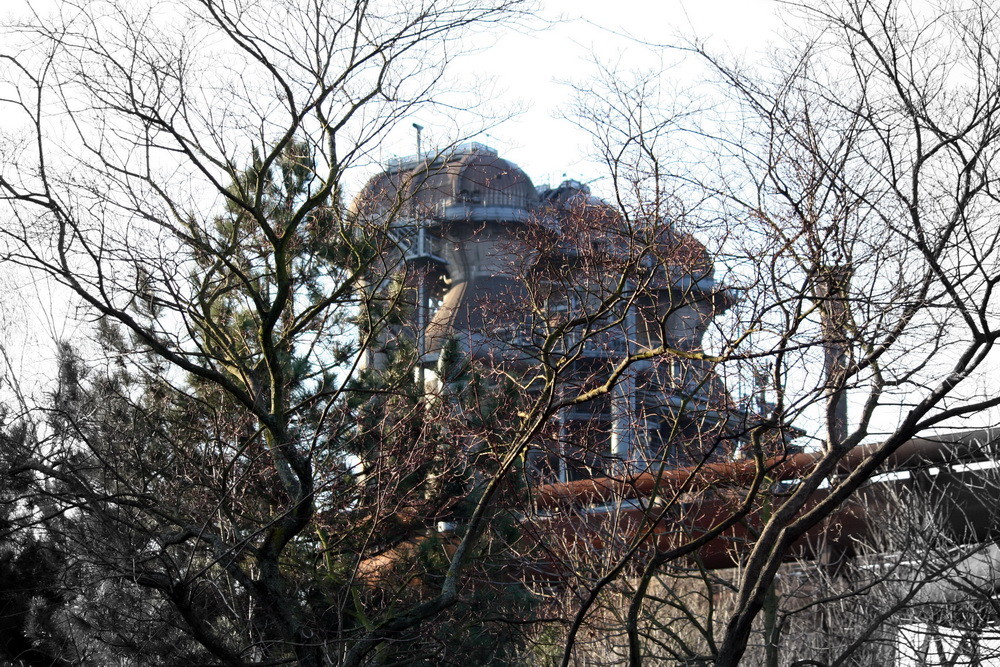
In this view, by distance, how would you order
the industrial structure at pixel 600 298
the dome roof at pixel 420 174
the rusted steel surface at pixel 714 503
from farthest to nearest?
the dome roof at pixel 420 174 < the rusted steel surface at pixel 714 503 < the industrial structure at pixel 600 298

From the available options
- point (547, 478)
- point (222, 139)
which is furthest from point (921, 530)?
point (222, 139)

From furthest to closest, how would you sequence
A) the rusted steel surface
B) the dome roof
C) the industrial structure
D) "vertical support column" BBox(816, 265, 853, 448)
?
the dome roof < the rusted steel surface < the industrial structure < "vertical support column" BBox(816, 265, 853, 448)

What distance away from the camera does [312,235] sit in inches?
355

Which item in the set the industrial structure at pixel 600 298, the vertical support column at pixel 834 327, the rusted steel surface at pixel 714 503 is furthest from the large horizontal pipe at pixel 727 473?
the vertical support column at pixel 834 327

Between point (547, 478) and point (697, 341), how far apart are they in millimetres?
3279

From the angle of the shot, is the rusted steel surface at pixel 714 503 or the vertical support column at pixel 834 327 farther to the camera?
the rusted steel surface at pixel 714 503

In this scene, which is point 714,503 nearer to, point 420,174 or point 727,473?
point 727,473

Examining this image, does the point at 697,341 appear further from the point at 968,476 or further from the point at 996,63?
the point at 968,476

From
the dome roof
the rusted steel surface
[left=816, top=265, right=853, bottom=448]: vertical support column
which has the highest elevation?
the dome roof

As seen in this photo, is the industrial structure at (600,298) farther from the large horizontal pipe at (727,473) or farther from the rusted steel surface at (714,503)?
the rusted steel surface at (714,503)

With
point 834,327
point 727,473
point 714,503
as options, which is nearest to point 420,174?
point 727,473

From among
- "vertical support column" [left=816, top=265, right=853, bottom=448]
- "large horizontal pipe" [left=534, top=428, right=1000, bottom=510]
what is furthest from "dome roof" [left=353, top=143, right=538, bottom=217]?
"vertical support column" [left=816, top=265, right=853, bottom=448]

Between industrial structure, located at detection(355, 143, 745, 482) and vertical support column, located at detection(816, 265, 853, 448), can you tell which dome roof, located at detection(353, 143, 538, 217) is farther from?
vertical support column, located at detection(816, 265, 853, 448)

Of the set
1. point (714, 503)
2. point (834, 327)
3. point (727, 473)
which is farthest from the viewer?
point (714, 503)
